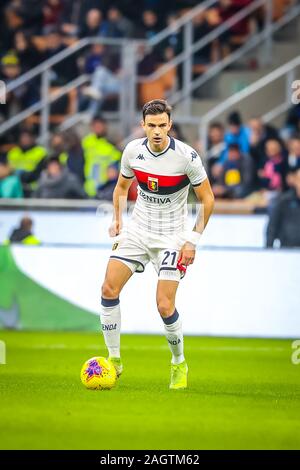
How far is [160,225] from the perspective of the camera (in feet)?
34.7

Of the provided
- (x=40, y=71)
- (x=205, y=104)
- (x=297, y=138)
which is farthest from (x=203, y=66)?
(x=297, y=138)

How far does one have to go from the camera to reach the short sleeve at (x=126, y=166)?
10562 mm

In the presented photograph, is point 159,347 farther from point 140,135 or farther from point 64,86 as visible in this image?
point 64,86

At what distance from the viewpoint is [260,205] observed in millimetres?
19797

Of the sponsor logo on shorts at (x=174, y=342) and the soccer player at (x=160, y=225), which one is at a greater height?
the soccer player at (x=160, y=225)

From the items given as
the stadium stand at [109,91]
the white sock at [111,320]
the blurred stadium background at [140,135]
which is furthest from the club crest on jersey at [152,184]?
the stadium stand at [109,91]

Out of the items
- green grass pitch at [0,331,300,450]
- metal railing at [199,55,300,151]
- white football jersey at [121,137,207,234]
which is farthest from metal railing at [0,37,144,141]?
white football jersey at [121,137,207,234]

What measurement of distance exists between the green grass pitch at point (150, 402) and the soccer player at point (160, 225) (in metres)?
0.65

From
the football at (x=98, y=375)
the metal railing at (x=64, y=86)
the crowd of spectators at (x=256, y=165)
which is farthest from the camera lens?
the metal railing at (x=64, y=86)

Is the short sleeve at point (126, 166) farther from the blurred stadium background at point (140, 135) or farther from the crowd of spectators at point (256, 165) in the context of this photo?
the crowd of spectators at point (256, 165)

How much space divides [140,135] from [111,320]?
466 inches

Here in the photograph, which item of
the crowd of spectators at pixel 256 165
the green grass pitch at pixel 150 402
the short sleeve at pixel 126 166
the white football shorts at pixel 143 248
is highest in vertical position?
the crowd of spectators at pixel 256 165

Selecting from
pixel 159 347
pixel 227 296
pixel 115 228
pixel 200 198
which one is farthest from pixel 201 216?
pixel 227 296

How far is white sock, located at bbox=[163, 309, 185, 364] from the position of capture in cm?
1032
